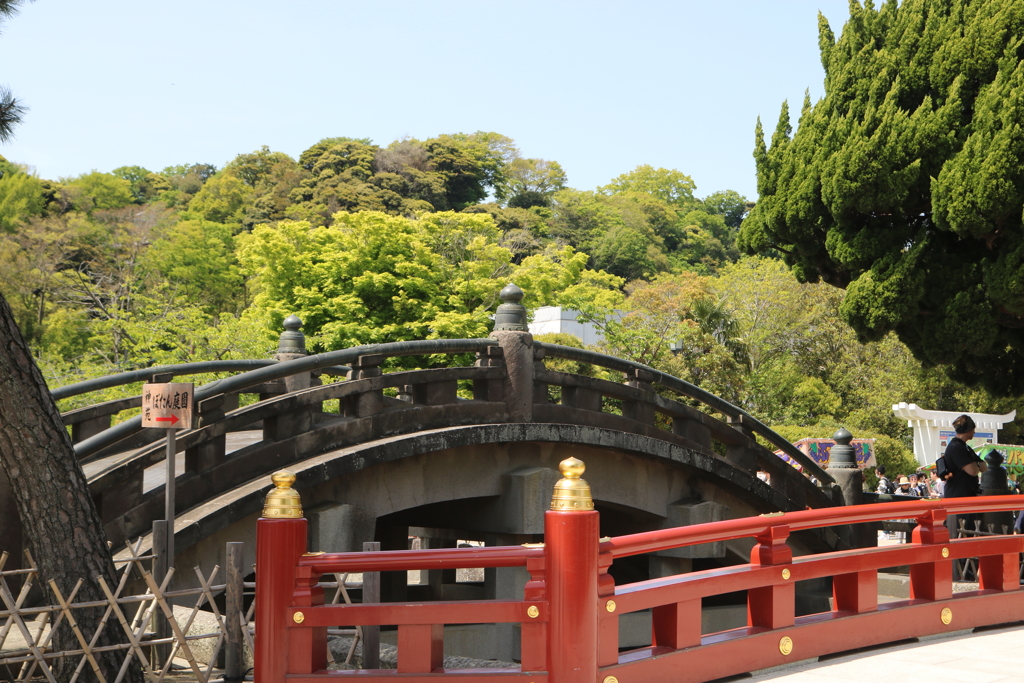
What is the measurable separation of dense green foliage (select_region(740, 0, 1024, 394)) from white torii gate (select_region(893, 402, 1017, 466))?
13656 millimetres

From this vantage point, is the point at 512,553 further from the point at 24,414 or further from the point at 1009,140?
the point at 1009,140

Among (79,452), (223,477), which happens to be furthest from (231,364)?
(79,452)

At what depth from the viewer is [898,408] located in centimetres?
2641

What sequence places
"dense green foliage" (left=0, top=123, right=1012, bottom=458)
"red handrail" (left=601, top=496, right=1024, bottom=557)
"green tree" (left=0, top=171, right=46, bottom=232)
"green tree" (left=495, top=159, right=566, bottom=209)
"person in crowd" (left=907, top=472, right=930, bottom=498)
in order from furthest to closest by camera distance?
"green tree" (left=495, top=159, right=566, bottom=209) < "green tree" (left=0, top=171, right=46, bottom=232) < "dense green foliage" (left=0, top=123, right=1012, bottom=458) < "person in crowd" (left=907, top=472, right=930, bottom=498) < "red handrail" (left=601, top=496, right=1024, bottom=557)

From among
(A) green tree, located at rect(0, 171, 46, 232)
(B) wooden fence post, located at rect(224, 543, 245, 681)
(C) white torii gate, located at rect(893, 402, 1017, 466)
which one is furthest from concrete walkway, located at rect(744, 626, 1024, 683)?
(A) green tree, located at rect(0, 171, 46, 232)

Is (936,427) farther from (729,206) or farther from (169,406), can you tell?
(729,206)

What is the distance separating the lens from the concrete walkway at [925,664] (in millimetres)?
5484

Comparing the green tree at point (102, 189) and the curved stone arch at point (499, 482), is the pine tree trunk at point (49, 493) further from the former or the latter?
the green tree at point (102, 189)

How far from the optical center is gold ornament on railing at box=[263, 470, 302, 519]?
4824 mm

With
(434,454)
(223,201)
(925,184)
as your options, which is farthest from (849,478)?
(223,201)

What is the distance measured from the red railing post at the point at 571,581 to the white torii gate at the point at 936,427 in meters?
24.0

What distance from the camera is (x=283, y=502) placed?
4.82 m

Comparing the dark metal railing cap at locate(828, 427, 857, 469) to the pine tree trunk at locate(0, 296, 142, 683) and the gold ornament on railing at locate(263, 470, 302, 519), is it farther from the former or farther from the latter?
the pine tree trunk at locate(0, 296, 142, 683)

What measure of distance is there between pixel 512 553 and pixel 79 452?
12.1ft
